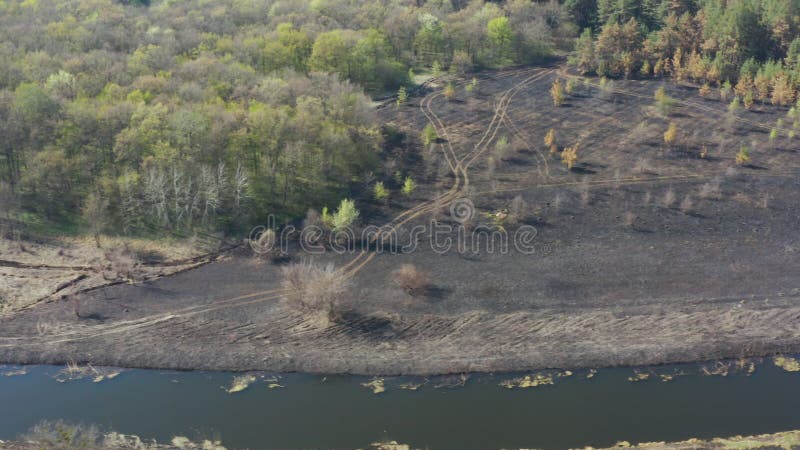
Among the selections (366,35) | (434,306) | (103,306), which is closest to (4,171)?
(103,306)

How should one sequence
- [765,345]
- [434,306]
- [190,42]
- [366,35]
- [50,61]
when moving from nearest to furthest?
1. [765,345]
2. [434,306]
3. [50,61]
4. [190,42]
5. [366,35]

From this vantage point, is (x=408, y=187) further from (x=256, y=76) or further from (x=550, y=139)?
(x=256, y=76)

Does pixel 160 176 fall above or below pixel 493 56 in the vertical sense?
below

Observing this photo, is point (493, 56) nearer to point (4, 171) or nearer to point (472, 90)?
point (472, 90)

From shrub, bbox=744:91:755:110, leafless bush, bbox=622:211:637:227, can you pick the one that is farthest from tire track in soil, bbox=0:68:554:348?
shrub, bbox=744:91:755:110

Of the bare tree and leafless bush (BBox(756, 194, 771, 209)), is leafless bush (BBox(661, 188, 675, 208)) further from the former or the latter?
the bare tree

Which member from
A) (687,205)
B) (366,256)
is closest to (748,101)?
(687,205)

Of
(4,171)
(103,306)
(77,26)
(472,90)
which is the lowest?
(103,306)
